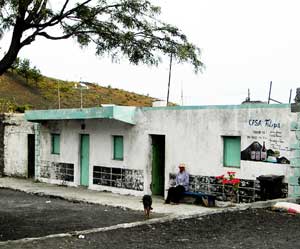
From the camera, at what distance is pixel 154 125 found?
58.7 feet

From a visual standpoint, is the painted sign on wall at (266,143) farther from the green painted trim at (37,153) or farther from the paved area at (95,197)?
the green painted trim at (37,153)

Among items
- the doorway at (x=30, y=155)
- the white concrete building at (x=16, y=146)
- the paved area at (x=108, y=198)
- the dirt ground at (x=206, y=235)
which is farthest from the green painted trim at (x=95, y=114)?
the dirt ground at (x=206, y=235)

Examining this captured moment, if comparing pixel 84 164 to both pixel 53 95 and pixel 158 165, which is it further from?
pixel 53 95

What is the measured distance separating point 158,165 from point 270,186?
208 inches

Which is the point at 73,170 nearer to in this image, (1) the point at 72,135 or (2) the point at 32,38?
(1) the point at 72,135

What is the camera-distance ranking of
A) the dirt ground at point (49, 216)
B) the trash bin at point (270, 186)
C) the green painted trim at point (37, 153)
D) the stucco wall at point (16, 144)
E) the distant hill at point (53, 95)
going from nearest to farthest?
the dirt ground at point (49, 216)
the trash bin at point (270, 186)
the green painted trim at point (37, 153)
the stucco wall at point (16, 144)
the distant hill at point (53, 95)

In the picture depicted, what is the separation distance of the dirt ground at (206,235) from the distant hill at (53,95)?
24.2 metres

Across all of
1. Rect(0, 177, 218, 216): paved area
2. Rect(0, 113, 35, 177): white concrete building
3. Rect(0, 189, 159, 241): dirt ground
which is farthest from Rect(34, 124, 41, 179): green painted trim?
Rect(0, 189, 159, 241): dirt ground

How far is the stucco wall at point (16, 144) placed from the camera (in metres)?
24.5

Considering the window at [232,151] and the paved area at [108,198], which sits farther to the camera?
the window at [232,151]

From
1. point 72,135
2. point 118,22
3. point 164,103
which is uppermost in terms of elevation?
point 118,22

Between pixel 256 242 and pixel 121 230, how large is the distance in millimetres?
2505

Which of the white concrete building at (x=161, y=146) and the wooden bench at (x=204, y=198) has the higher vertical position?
the white concrete building at (x=161, y=146)

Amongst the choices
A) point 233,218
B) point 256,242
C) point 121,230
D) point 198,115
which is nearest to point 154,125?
point 198,115
